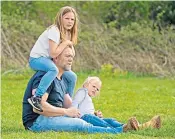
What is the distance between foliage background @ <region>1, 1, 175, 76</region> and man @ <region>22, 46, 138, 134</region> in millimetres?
8837

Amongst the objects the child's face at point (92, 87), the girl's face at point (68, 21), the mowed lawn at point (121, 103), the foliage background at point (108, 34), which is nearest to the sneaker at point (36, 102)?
the mowed lawn at point (121, 103)

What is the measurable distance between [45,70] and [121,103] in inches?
152

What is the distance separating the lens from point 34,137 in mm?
7633

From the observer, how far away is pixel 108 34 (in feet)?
62.0

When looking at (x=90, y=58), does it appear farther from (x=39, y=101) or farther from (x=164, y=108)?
(x=39, y=101)

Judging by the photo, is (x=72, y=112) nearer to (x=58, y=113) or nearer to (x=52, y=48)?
(x=58, y=113)

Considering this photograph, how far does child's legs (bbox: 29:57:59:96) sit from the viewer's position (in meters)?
8.09

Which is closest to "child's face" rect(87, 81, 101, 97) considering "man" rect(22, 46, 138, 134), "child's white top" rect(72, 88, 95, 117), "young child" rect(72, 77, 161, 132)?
"young child" rect(72, 77, 161, 132)

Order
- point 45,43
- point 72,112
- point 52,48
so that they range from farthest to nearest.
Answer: point 45,43 → point 52,48 → point 72,112

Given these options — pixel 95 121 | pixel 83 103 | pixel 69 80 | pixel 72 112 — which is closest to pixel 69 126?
pixel 72 112

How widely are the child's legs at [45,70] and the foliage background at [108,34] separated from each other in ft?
29.0

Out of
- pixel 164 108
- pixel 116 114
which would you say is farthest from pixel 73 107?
pixel 164 108

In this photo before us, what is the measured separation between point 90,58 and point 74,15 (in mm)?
9566

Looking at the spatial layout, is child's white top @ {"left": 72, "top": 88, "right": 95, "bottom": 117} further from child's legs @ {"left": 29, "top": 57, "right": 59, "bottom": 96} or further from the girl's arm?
Answer: the girl's arm
